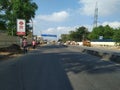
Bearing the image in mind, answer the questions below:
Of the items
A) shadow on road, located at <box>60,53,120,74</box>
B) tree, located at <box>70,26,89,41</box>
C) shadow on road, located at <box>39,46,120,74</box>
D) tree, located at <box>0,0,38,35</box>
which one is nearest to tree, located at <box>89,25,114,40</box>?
tree, located at <box>70,26,89,41</box>

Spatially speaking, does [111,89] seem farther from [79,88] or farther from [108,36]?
[108,36]

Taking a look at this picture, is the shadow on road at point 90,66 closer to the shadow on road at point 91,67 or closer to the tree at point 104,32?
the shadow on road at point 91,67

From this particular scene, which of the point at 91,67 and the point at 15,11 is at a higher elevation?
the point at 15,11

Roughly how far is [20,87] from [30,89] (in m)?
0.63

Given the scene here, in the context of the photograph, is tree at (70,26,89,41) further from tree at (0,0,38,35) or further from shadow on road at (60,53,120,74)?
shadow on road at (60,53,120,74)

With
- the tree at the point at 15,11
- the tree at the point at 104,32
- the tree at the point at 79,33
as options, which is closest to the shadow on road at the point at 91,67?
the tree at the point at 15,11

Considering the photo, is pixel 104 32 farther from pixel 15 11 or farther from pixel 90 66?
pixel 90 66

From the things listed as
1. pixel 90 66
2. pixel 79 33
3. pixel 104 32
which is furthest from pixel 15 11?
pixel 79 33

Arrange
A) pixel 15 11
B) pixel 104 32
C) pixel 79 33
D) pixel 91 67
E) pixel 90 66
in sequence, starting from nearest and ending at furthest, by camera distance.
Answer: pixel 91 67 → pixel 90 66 → pixel 15 11 → pixel 104 32 → pixel 79 33

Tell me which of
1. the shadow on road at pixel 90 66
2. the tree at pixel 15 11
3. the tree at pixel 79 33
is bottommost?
the shadow on road at pixel 90 66

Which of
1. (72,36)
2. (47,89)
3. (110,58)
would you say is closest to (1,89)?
(47,89)

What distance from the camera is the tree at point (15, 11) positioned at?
8212 centimetres

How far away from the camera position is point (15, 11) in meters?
82.1

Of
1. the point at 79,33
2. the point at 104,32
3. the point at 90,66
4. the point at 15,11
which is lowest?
the point at 90,66
